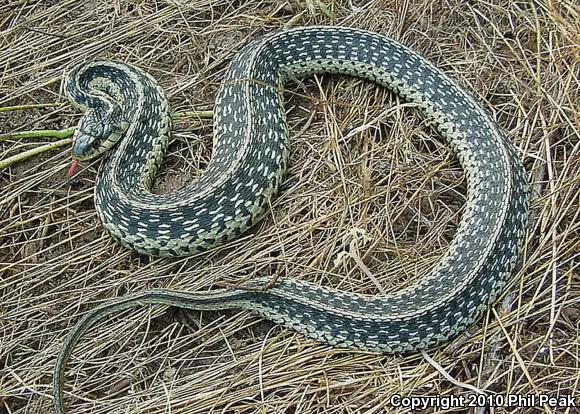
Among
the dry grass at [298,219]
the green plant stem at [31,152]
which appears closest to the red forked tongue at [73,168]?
the dry grass at [298,219]

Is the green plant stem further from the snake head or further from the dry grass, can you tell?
the snake head

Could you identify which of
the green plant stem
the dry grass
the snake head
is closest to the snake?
the snake head

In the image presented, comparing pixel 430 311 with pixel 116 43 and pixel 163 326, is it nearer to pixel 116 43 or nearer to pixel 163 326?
pixel 163 326

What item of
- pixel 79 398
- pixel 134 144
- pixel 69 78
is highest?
pixel 69 78

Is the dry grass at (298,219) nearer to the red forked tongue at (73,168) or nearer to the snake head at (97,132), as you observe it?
the red forked tongue at (73,168)

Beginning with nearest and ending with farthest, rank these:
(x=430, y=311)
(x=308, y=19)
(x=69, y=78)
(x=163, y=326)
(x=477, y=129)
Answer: (x=430, y=311) → (x=163, y=326) → (x=477, y=129) → (x=69, y=78) → (x=308, y=19)

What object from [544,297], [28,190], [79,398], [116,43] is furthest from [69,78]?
[544,297]

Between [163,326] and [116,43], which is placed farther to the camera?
[116,43]
